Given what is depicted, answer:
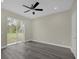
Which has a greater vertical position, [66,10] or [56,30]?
[66,10]

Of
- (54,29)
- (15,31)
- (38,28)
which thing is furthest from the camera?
(38,28)

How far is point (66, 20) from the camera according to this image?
4.60m

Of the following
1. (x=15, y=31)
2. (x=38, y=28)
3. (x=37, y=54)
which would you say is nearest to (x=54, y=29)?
(x=38, y=28)

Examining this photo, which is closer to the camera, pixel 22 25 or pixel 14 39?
pixel 14 39

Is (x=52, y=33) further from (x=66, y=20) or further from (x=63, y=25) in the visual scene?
(x=66, y=20)

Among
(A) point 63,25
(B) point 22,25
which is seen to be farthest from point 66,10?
(B) point 22,25

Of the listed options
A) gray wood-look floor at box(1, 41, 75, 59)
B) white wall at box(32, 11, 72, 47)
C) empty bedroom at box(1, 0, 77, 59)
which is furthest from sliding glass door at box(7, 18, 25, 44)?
gray wood-look floor at box(1, 41, 75, 59)

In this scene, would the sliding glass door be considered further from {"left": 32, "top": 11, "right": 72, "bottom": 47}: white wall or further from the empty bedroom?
{"left": 32, "top": 11, "right": 72, "bottom": 47}: white wall

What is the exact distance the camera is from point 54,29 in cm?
537

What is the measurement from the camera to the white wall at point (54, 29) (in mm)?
4551

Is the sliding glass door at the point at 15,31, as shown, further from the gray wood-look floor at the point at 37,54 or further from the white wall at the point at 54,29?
the gray wood-look floor at the point at 37,54

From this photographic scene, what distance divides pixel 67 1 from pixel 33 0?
186 cm

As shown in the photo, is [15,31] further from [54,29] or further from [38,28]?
[54,29]

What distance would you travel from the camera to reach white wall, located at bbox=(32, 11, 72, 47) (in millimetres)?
4551
